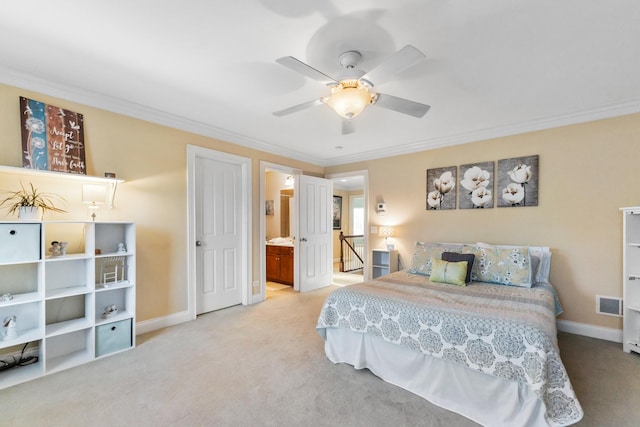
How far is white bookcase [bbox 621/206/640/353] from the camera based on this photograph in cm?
270

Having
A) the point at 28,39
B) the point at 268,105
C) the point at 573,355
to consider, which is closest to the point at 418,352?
the point at 573,355

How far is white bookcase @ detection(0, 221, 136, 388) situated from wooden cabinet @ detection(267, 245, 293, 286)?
285 cm

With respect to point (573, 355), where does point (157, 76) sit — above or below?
above

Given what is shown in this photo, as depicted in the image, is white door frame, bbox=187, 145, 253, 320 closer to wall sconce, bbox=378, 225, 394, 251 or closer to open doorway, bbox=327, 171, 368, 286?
wall sconce, bbox=378, 225, 394, 251

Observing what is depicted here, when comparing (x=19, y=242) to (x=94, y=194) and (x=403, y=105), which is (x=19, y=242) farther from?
(x=403, y=105)

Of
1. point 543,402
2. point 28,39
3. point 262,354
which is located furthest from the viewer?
point 262,354

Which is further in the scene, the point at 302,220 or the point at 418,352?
→ the point at 302,220

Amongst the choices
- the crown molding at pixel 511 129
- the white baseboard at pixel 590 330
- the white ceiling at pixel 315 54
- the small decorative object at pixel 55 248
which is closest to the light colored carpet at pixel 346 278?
the crown molding at pixel 511 129

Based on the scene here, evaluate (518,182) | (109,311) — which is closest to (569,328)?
(518,182)

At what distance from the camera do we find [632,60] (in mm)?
2129

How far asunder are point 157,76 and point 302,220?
9.93ft

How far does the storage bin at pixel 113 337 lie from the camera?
260cm

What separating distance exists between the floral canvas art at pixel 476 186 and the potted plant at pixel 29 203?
4629 millimetres

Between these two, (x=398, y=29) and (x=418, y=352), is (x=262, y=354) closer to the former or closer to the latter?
(x=418, y=352)
